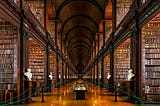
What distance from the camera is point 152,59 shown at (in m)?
11.8

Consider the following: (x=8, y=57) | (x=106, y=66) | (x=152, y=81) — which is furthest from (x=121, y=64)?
(x=8, y=57)

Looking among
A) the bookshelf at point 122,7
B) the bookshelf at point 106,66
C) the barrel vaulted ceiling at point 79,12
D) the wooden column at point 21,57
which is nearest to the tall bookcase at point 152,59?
the wooden column at point 21,57

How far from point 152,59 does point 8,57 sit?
5577mm

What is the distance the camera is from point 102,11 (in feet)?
85.4

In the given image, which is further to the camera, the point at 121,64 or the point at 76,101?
the point at 121,64

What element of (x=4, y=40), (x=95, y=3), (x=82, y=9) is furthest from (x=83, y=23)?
(x=4, y=40)

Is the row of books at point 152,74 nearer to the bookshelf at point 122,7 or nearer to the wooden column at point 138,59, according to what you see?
the wooden column at point 138,59

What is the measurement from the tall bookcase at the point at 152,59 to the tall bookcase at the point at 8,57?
4.97 meters

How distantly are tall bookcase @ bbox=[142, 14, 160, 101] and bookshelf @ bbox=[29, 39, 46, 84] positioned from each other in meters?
9.16

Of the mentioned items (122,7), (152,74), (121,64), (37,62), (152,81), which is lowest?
(152,81)

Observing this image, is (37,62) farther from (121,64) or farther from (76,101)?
(76,101)

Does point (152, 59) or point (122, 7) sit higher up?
point (122, 7)

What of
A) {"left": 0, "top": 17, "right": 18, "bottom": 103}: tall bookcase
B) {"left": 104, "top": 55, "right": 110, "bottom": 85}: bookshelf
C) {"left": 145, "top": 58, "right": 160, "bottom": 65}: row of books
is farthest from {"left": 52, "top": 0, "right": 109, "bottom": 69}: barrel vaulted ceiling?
{"left": 0, "top": 17, "right": 18, "bottom": 103}: tall bookcase

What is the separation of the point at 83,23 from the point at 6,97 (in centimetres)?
2730
